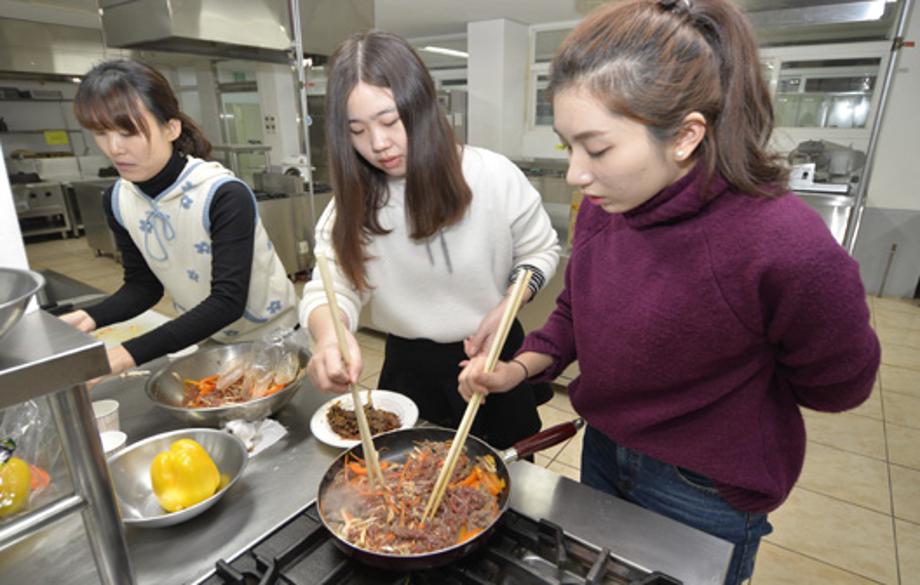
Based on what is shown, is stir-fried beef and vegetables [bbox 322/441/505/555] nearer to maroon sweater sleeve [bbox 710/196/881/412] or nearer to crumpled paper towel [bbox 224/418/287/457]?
crumpled paper towel [bbox 224/418/287/457]

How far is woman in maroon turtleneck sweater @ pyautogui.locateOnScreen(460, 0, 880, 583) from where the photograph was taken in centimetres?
70

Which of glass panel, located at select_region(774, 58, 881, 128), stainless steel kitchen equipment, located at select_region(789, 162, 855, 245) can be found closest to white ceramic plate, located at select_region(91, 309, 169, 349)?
stainless steel kitchen equipment, located at select_region(789, 162, 855, 245)

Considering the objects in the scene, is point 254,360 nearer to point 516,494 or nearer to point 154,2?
point 516,494

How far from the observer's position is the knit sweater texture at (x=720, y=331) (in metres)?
0.72

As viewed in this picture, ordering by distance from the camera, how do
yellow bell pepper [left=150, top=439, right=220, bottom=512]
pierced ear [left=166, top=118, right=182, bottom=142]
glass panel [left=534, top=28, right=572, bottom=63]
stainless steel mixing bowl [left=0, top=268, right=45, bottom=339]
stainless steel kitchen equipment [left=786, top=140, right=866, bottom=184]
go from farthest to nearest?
glass panel [left=534, top=28, right=572, bottom=63] < stainless steel kitchen equipment [left=786, top=140, right=866, bottom=184] < pierced ear [left=166, top=118, right=182, bottom=142] < yellow bell pepper [left=150, top=439, right=220, bottom=512] < stainless steel mixing bowl [left=0, top=268, right=45, bottom=339]

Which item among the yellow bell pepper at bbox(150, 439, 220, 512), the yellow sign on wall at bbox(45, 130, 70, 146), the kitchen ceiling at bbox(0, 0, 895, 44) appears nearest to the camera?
the yellow bell pepper at bbox(150, 439, 220, 512)

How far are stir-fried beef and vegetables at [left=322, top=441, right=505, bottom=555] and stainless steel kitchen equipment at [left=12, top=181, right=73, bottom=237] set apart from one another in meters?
7.81

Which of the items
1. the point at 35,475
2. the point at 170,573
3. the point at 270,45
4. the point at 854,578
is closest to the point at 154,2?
the point at 270,45

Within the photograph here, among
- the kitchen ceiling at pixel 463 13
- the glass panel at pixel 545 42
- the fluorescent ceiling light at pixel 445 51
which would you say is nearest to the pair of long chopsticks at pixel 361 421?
the kitchen ceiling at pixel 463 13

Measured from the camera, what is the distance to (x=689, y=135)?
28.5 inches

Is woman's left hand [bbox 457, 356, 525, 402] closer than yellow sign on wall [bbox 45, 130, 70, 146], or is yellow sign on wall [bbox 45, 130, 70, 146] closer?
woman's left hand [bbox 457, 356, 525, 402]

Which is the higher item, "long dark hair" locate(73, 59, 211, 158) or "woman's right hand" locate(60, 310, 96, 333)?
"long dark hair" locate(73, 59, 211, 158)

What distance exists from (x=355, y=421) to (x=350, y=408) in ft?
0.22

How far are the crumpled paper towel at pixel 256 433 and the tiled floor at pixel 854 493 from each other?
1.63 meters
